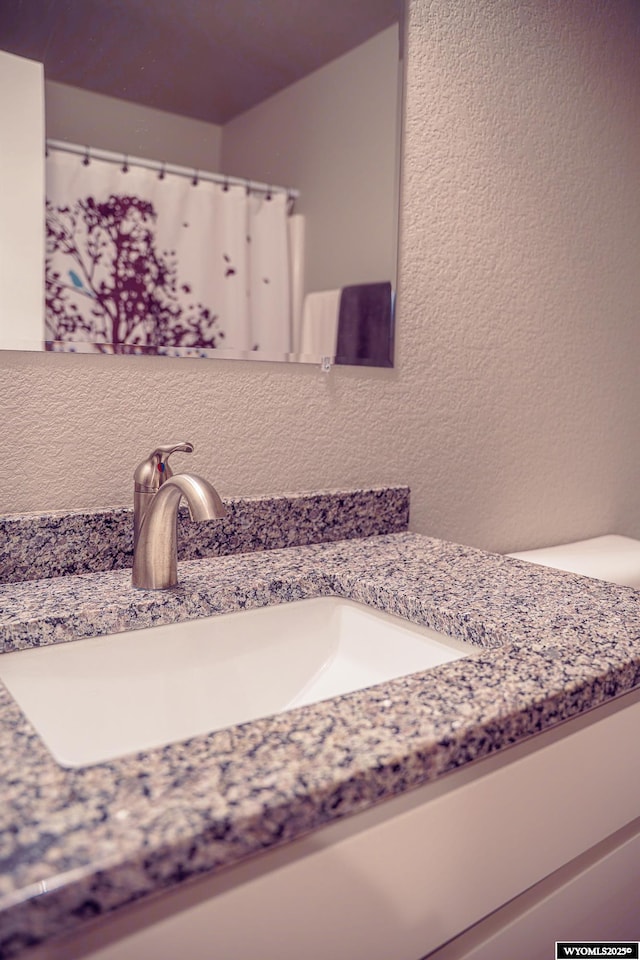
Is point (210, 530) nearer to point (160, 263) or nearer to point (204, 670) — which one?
point (204, 670)

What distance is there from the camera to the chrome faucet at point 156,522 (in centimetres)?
83

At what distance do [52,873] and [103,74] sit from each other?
90cm

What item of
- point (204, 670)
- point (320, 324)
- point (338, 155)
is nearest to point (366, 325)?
point (320, 324)

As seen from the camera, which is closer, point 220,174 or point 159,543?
point 159,543

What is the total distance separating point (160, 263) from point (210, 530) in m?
0.37

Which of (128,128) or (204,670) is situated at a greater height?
(128,128)

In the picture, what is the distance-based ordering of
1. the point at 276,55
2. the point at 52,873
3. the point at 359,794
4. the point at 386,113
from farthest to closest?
1. the point at 386,113
2. the point at 276,55
3. the point at 359,794
4. the point at 52,873

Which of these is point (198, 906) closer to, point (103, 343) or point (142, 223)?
point (103, 343)

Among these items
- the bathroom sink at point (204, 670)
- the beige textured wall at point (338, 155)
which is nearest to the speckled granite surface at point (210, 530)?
the bathroom sink at point (204, 670)

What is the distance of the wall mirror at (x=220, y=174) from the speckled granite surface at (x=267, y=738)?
0.36 metres

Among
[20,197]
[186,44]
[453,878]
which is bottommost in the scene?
[453,878]

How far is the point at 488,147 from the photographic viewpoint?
1.32m

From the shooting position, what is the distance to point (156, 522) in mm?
830

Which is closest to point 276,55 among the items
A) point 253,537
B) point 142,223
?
point 142,223
